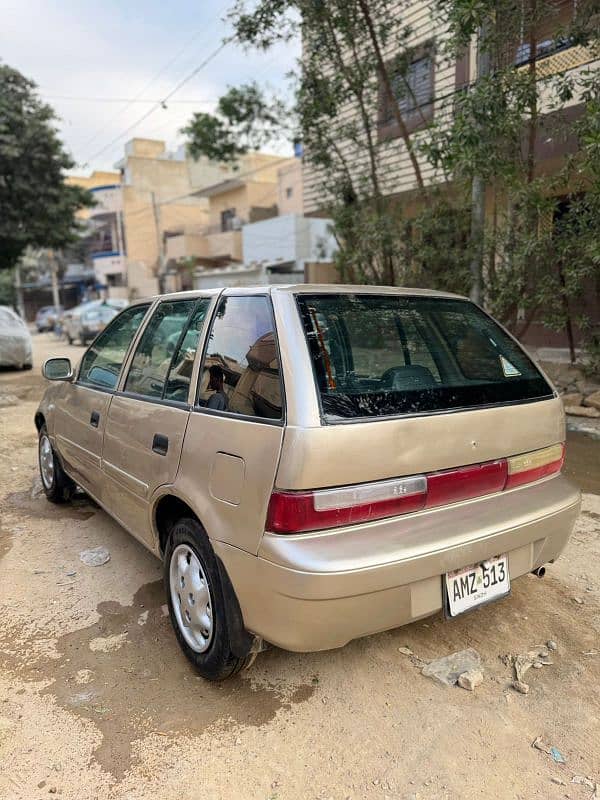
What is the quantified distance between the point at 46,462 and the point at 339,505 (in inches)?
132

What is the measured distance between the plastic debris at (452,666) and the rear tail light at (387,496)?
78 cm

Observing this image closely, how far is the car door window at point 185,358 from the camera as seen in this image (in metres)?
2.61

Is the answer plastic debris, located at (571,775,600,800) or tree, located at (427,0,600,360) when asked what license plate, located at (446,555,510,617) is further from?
tree, located at (427,0,600,360)

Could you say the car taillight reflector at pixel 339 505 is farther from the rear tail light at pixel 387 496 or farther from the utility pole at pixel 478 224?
the utility pole at pixel 478 224

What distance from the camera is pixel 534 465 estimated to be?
99.3 inches

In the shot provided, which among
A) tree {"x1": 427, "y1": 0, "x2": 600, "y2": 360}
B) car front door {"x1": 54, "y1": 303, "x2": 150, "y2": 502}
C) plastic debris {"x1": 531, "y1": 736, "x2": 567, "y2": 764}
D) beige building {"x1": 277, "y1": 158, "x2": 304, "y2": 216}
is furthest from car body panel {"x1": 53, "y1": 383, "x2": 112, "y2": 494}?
beige building {"x1": 277, "y1": 158, "x2": 304, "y2": 216}

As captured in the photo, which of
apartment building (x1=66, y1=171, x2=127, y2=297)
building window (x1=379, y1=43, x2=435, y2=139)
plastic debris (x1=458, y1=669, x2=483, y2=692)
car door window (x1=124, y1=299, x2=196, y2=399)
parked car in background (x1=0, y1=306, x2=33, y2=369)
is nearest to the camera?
plastic debris (x1=458, y1=669, x2=483, y2=692)

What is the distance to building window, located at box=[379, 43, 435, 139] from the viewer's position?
7.81 meters

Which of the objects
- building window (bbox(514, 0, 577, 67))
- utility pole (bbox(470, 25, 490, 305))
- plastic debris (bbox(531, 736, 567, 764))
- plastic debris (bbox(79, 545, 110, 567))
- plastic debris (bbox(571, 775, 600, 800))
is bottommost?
plastic debris (bbox(571, 775, 600, 800))

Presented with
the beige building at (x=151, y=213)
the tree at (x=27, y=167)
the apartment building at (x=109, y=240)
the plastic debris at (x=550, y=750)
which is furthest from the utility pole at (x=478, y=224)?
the apartment building at (x=109, y=240)

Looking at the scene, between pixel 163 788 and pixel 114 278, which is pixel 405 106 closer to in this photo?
pixel 163 788

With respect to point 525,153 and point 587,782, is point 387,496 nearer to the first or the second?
point 587,782

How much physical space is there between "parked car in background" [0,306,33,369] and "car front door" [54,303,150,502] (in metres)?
8.79

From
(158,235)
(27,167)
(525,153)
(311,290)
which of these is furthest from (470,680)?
(158,235)
